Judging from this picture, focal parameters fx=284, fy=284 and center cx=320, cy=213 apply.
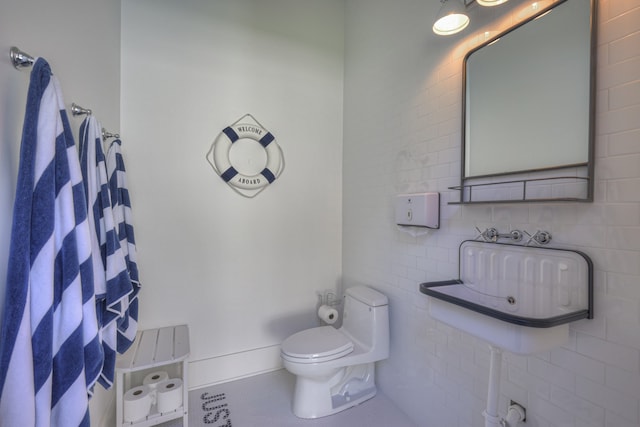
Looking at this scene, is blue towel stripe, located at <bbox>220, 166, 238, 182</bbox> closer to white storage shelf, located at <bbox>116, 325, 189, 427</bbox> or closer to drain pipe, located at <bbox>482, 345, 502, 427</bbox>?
white storage shelf, located at <bbox>116, 325, 189, 427</bbox>

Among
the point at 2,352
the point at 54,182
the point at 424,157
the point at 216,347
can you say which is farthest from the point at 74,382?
the point at 424,157

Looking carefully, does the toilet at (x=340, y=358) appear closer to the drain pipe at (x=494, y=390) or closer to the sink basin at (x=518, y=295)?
the sink basin at (x=518, y=295)

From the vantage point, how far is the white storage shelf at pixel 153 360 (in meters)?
1.42

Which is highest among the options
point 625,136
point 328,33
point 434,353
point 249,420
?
point 328,33

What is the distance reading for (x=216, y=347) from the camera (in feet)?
6.57

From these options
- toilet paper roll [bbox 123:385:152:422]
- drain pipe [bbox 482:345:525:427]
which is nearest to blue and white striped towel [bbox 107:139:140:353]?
toilet paper roll [bbox 123:385:152:422]

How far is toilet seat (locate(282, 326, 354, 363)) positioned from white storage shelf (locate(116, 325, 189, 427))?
1.86 ft

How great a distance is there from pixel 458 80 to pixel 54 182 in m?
1.61

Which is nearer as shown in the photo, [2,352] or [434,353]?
[2,352]

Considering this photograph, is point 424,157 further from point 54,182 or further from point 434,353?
point 54,182

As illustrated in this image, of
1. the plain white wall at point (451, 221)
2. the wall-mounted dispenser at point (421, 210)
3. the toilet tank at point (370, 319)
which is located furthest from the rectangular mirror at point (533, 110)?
the toilet tank at point (370, 319)

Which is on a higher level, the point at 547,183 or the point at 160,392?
the point at 547,183

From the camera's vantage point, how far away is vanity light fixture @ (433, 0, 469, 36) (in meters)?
1.28

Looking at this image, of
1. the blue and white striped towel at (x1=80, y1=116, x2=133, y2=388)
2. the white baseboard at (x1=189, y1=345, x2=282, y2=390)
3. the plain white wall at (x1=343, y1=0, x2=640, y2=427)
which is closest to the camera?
the plain white wall at (x1=343, y1=0, x2=640, y2=427)
